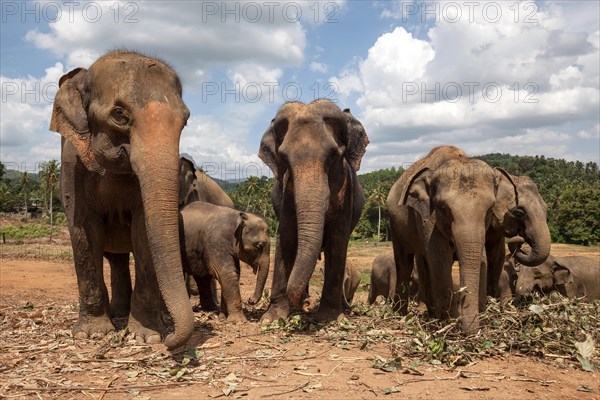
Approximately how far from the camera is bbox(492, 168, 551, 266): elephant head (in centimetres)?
891

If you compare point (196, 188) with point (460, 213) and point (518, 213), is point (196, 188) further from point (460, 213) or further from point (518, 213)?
point (460, 213)

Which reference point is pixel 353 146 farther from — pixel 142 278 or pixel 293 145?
pixel 142 278

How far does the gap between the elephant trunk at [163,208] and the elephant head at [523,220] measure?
5729 millimetres

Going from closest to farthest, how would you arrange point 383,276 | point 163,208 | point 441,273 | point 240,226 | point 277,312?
point 163,208
point 441,273
point 277,312
point 240,226
point 383,276

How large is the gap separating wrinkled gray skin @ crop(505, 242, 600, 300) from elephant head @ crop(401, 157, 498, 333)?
5.41 metres

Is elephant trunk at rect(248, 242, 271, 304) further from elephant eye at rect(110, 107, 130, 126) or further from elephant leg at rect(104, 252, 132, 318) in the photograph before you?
elephant eye at rect(110, 107, 130, 126)

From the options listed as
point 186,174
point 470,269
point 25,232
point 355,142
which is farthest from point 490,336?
point 25,232

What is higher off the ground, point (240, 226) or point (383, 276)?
point (240, 226)

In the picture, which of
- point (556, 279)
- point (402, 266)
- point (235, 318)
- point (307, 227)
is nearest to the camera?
point (307, 227)

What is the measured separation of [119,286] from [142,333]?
8.17ft

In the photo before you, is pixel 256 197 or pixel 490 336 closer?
pixel 490 336

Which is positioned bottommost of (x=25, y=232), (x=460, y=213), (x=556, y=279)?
(x=556, y=279)

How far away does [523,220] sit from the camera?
9117 millimetres

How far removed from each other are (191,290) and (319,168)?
23.0 feet
